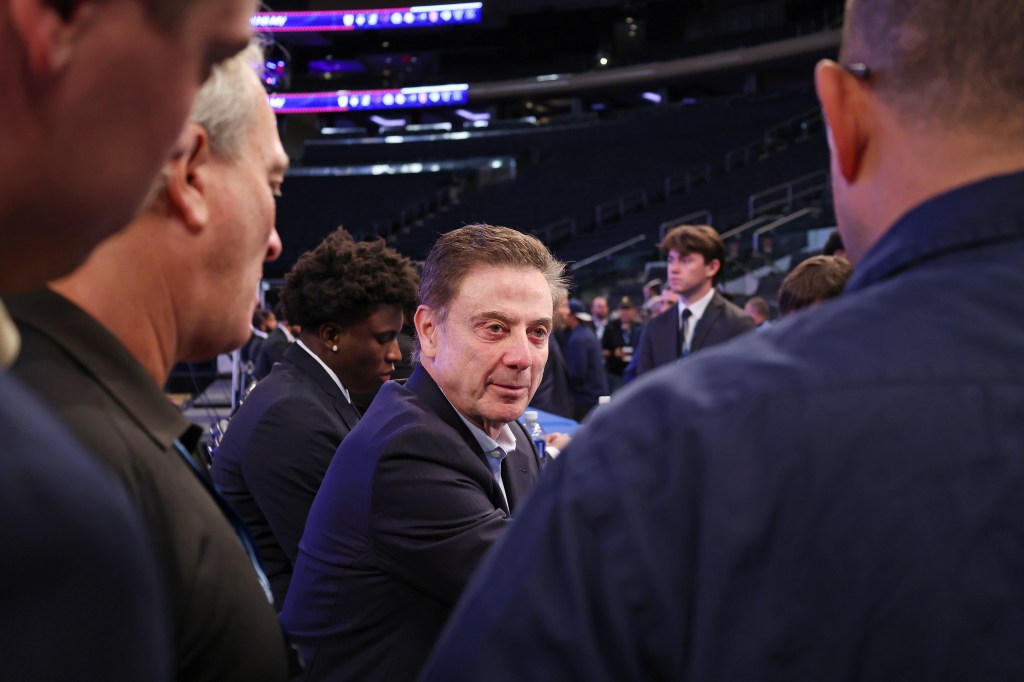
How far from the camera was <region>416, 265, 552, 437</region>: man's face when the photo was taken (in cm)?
229

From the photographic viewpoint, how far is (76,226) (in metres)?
0.60

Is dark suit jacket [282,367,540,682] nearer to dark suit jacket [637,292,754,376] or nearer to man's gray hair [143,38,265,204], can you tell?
man's gray hair [143,38,265,204]

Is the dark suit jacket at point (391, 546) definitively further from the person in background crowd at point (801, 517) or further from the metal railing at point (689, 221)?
the metal railing at point (689, 221)

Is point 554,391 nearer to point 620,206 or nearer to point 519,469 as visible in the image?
point 519,469

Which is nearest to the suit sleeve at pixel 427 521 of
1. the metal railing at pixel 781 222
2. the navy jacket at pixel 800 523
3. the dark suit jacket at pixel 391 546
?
the dark suit jacket at pixel 391 546

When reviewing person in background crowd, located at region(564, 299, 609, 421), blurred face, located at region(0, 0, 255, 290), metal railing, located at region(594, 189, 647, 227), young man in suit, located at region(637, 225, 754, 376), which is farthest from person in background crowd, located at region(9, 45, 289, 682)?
metal railing, located at region(594, 189, 647, 227)

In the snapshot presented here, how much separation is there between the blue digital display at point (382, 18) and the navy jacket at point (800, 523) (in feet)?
85.9

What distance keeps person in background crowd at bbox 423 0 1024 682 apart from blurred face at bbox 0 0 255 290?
39 cm

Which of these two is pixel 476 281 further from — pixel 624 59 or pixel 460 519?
pixel 624 59

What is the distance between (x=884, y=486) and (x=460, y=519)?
122 cm

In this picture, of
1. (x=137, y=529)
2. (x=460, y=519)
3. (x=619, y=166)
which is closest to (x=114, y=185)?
(x=137, y=529)

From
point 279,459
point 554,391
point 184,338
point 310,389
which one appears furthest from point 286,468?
point 554,391

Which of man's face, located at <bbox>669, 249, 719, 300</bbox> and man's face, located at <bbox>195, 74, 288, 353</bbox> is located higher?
man's face, located at <bbox>195, 74, 288, 353</bbox>

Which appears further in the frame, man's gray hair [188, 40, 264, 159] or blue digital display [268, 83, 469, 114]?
blue digital display [268, 83, 469, 114]
